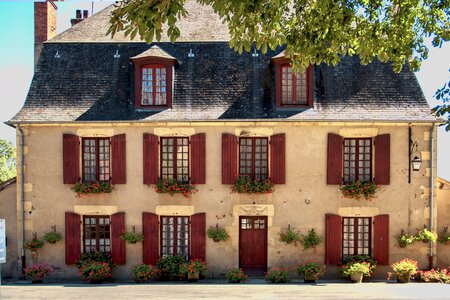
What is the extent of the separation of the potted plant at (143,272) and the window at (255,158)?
3.92 metres

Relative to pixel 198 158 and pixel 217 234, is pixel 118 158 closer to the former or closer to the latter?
pixel 198 158

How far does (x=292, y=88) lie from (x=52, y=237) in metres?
8.70

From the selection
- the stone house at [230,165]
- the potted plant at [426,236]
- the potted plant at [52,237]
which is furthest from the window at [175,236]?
the potted plant at [426,236]

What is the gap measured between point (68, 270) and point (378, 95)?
1109cm

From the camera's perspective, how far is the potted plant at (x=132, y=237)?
15.4m

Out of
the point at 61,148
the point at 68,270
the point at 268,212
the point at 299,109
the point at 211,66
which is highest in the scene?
the point at 211,66

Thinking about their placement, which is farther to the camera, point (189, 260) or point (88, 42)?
point (88, 42)

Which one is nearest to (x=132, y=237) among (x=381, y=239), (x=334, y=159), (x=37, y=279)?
(x=37, y=279)

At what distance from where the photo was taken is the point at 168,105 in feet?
52.1

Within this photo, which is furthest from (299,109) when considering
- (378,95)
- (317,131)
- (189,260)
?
(189,260)

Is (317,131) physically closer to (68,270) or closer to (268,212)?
(268,212)

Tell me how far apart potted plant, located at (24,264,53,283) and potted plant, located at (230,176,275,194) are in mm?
6176

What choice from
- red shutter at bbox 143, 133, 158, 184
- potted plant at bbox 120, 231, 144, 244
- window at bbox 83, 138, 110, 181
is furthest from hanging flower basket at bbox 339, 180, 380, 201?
window at bbox 83, 138, 110, 181

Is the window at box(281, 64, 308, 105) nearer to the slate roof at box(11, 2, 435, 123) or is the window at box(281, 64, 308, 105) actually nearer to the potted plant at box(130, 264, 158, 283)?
the slate roof at box(11, 2, 435, 123)
